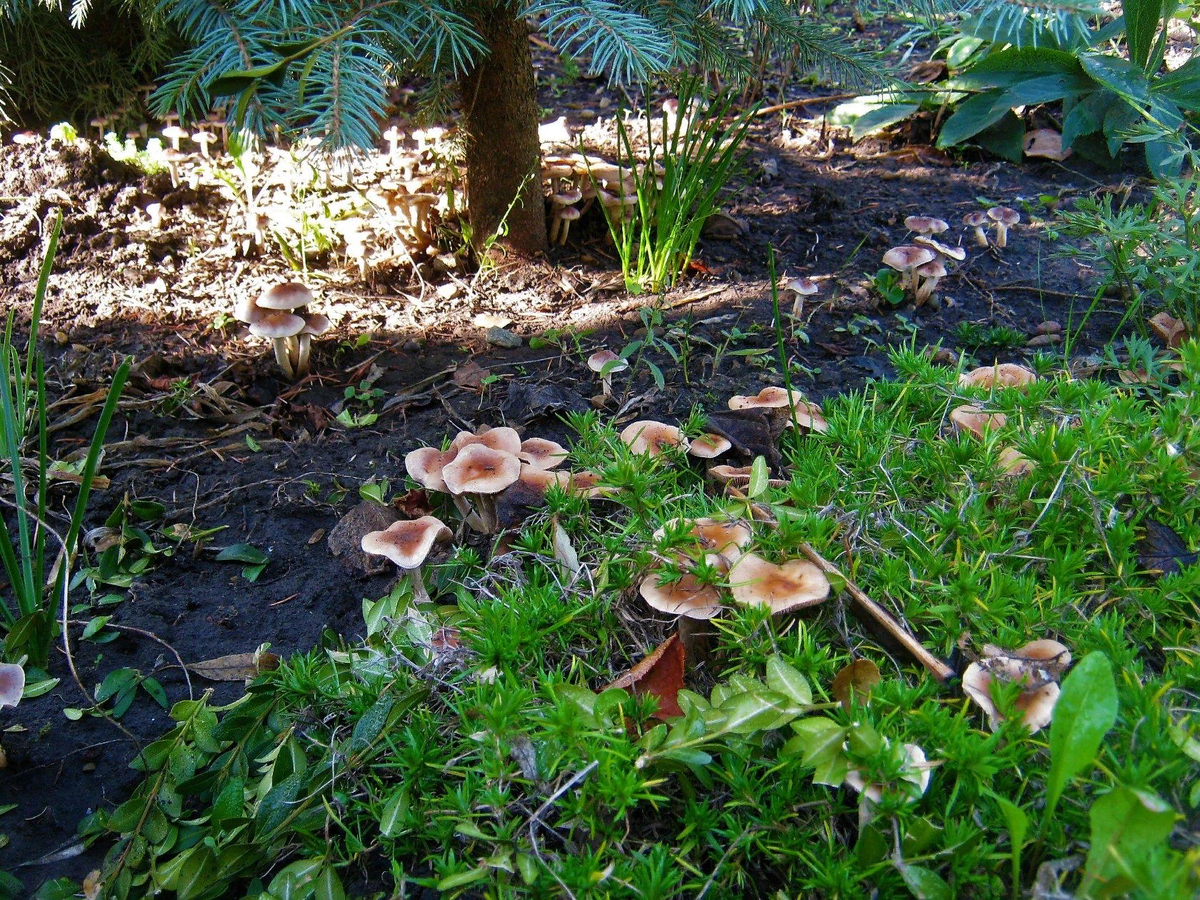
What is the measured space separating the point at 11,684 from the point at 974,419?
8.07ft

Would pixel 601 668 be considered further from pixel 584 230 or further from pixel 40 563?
pixel 584 230

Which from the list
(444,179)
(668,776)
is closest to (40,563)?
(668,776)

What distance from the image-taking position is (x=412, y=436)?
9.47 ft

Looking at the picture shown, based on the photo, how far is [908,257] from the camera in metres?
3.52

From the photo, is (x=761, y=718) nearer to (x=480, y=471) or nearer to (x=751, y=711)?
(x=751, y=711)

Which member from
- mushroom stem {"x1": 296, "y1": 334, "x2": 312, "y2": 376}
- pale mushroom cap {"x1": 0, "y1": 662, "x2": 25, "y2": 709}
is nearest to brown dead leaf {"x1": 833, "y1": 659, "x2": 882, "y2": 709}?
pale mushroom cap {"x1": 0, "y1": 662, "x2": 25, "y2": 709}

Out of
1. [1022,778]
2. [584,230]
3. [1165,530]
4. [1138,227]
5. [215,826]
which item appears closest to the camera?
[1022,778]

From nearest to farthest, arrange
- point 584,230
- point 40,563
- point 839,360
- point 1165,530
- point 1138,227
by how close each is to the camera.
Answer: point 1165,530 → point 40,563 → point 1138,227 → point 839,360 → point 584,230

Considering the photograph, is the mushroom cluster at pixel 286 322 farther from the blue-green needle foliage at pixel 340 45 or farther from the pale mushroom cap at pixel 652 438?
the pale mushroom cap at pixel 652 438

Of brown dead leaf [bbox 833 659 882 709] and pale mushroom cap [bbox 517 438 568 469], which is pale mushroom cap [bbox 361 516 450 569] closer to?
pale mushroom cap [bbox 517 438 568 469]

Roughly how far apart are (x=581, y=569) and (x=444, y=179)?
278 cm

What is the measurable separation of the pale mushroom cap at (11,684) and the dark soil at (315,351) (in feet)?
0.78

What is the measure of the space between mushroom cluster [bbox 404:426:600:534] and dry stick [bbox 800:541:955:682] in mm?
637

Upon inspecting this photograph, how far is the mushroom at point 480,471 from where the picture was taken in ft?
6.79
